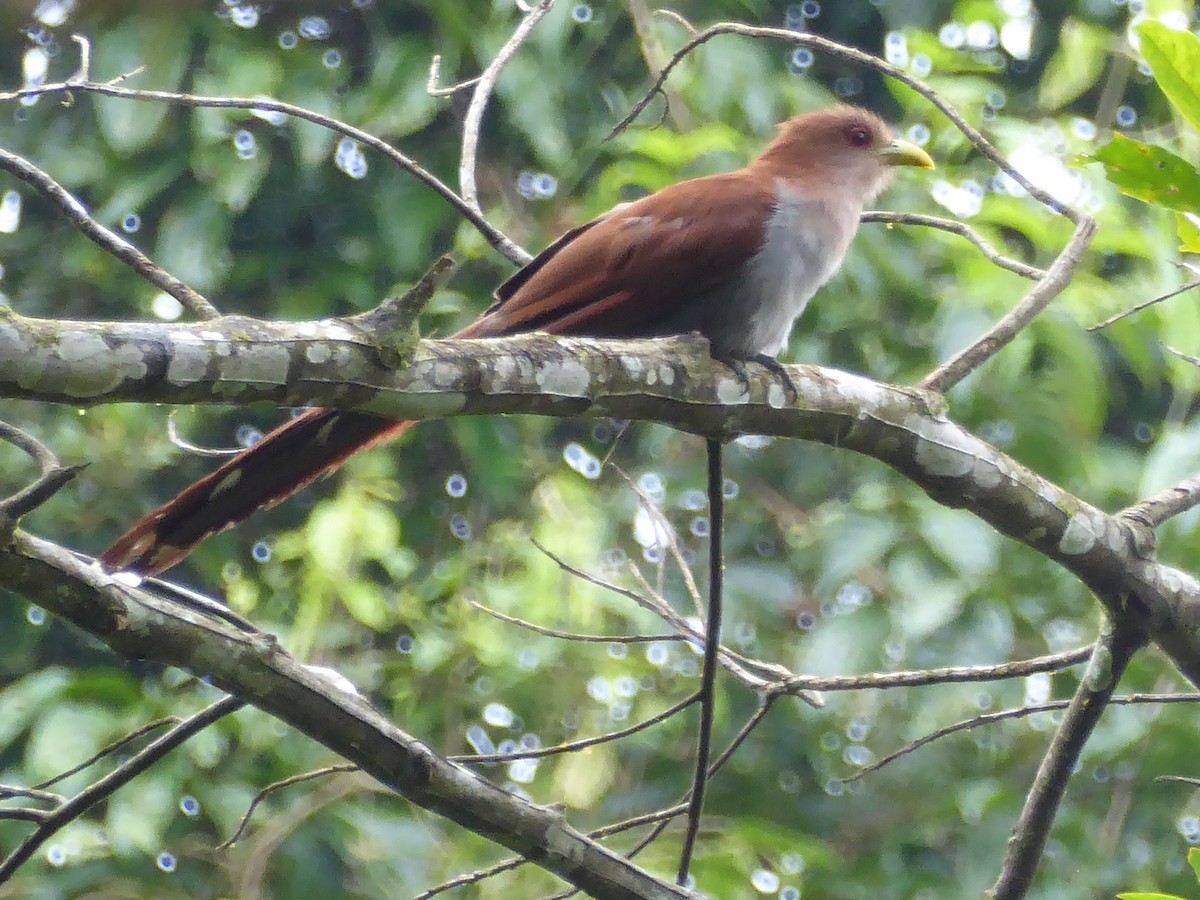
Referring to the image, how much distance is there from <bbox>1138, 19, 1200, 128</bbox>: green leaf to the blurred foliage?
1814mm

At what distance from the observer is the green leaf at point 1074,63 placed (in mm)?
4645

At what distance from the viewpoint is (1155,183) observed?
1.83 m

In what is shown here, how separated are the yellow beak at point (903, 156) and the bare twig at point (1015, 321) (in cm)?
118

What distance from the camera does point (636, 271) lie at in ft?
9.34

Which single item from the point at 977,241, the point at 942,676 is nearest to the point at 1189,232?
the point at 977,241

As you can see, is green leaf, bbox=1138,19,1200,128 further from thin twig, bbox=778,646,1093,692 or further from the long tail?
the long tail

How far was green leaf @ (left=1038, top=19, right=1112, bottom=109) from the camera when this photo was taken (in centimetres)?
464

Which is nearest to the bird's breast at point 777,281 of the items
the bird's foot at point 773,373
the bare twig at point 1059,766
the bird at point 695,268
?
the bird at point 695,268

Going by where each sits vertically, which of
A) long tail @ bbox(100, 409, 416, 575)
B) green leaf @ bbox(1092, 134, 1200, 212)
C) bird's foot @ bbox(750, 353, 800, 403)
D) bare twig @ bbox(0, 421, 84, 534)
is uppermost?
green leaf @ bbox(1092, 134, 1200, 212)

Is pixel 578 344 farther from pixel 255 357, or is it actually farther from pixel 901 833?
pixel 901 833

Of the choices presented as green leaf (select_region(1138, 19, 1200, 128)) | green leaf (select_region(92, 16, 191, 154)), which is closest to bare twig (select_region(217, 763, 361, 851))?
green leaf (select_region(1138, 19, 1200, 128))

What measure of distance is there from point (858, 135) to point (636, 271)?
44.1 inches

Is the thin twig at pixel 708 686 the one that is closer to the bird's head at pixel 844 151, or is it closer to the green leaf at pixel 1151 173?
the green leaf at pixel 1151 173

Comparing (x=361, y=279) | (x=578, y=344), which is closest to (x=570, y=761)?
(x=361, y=279)
